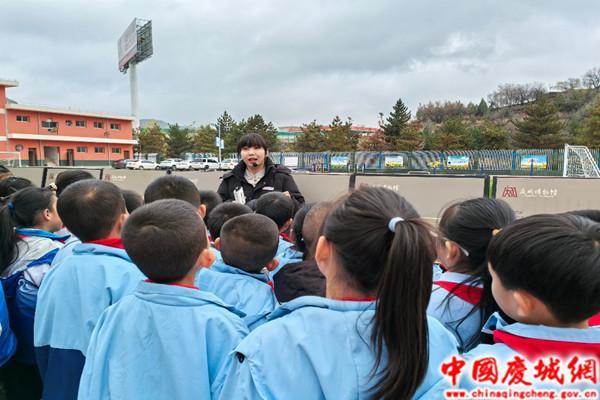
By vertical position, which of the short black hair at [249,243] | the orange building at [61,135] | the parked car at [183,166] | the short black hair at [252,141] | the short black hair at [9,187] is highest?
the orange building at [61,135]

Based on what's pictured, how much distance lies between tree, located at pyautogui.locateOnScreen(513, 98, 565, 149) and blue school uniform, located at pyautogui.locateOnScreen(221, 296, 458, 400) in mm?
49441

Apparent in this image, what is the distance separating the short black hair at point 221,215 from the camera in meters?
2.66

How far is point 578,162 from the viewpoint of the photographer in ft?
72.9

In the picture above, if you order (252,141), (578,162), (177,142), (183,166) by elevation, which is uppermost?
(177,142)

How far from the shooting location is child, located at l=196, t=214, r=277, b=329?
1.90 meters

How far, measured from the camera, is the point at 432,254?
108 centimetres

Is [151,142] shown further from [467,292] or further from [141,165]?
[467,292]

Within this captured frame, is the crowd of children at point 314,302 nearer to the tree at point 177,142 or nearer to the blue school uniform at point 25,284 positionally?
the blue school uniform at point 25,284

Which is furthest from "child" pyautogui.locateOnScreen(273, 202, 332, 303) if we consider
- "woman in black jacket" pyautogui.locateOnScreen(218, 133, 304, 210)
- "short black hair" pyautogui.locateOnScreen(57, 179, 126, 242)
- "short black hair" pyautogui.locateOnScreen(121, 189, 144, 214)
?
"woman in black jacket" pyautogui.locateOnScreen(218, 133, 304, 210)

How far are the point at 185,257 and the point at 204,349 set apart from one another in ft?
1.04

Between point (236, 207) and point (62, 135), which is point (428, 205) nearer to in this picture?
point (236, 207)

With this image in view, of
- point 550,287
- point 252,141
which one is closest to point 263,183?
point 252,141

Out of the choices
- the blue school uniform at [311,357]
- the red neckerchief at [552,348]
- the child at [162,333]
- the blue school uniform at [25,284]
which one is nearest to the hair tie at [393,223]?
the blue school uniform at [311,357]

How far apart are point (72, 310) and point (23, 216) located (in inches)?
46.1
